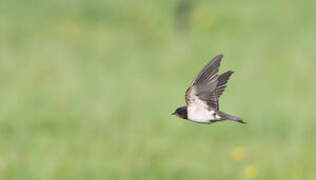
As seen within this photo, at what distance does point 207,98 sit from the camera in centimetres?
357

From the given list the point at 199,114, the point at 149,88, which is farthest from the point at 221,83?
the point at 149,88

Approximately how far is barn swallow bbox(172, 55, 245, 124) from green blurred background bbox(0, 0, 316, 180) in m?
3.85

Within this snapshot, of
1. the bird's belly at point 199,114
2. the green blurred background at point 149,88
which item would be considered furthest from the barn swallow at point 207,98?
the green blurred background at point 149,88

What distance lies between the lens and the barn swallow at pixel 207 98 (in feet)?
11.3

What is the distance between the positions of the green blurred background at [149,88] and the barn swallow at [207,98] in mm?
3845

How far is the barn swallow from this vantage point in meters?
3.44

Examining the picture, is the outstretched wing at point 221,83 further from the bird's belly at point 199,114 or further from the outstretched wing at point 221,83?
the bird's belly at point 199,114

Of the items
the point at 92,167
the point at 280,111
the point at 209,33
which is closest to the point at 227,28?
the point at 209,33

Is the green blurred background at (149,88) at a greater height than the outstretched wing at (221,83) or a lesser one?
lesser

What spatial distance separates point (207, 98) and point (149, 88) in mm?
8194

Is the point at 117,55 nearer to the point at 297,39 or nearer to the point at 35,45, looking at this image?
the point at 35,45

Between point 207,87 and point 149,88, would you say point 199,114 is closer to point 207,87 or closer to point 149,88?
point 207,87

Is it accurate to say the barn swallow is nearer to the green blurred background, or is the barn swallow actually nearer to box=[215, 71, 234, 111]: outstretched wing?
box=[215, 71, 234, 111]: outstretched wing

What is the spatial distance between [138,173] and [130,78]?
4.63m
